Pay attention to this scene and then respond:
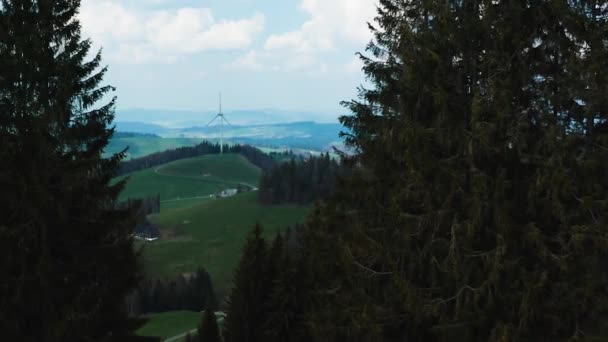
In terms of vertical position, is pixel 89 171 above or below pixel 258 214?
above

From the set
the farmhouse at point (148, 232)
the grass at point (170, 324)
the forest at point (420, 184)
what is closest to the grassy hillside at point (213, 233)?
the farmhouse at point (148, 232)

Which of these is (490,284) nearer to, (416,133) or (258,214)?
(416,133)

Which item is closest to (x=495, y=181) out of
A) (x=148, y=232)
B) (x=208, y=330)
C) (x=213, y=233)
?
(x=208, y=330)

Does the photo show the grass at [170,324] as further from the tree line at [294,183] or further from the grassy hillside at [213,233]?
the tree line at [294,183]

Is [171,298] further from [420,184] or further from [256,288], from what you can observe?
[420,184]

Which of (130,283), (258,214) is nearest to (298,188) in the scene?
(258,214)

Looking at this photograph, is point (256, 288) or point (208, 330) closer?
point (256, 288)
